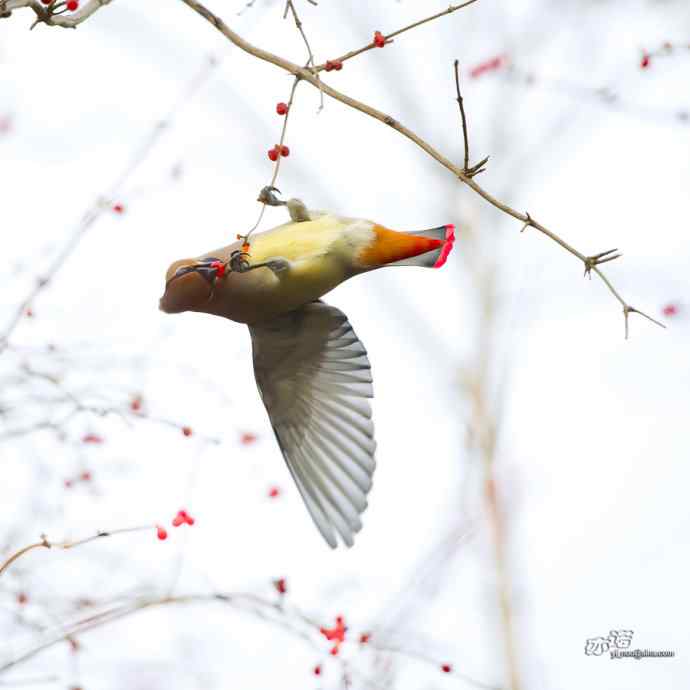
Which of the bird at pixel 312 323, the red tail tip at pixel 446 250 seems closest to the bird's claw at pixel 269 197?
the bird at pixel 312 323

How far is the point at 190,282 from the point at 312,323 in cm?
51

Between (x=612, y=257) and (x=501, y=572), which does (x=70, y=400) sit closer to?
(x=612, y=257)

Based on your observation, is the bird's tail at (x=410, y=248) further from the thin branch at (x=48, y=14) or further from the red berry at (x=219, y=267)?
the thin branch at (x=48, y=14)

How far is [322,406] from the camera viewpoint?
314cm

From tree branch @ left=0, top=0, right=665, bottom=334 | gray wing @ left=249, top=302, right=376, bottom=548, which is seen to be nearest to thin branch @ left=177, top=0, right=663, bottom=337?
tree branch @ left=0, top=0, right=665, bottom=334

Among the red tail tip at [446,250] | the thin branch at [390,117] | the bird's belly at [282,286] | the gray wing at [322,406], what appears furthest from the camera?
the gray wing at [322,406]

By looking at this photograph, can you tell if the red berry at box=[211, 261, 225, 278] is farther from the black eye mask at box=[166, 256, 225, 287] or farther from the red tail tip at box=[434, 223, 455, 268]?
the red tail tip at box=[434, 223, 455, 268]

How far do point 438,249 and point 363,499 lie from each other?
2.04ft

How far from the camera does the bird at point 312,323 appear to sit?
259 centimetres

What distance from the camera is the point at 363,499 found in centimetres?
292

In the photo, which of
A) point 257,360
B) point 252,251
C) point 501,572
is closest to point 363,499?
point 257,360

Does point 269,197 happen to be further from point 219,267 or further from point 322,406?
point 322,406

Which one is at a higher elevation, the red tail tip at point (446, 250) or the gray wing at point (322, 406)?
the red tail tip at point (446, 250)

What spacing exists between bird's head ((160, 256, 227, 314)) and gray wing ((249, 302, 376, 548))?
37cm
